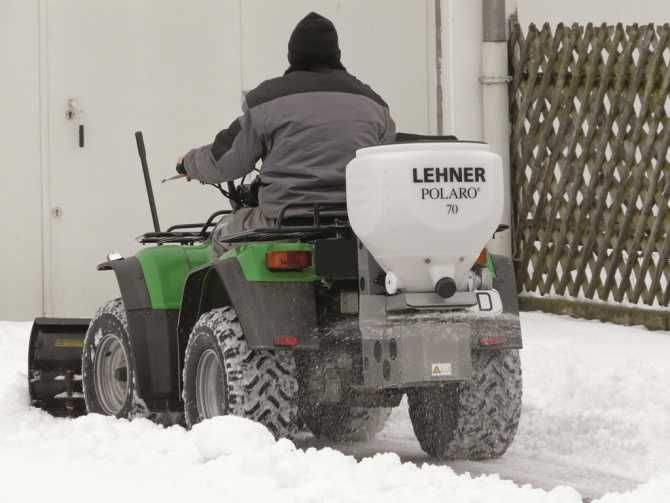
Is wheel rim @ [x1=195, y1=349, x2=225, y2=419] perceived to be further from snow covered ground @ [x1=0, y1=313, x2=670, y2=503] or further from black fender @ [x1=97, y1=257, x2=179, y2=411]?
black fender @ [x1=97, y1=257, x2=179, y2=411]

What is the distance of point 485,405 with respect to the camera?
571 centimetres

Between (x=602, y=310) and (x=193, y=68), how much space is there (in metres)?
3.13

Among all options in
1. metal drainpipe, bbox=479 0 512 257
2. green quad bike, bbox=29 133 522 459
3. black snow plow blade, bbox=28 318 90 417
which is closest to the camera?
green quad bike, bbox=29 133 522 459

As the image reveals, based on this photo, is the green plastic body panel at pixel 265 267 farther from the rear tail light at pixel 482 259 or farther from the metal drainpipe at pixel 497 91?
the metal drainpipe at pixel 497 91

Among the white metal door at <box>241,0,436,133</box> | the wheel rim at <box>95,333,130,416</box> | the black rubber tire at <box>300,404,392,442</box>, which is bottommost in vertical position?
the black rubber tire at <box>300,404,392,442</box>

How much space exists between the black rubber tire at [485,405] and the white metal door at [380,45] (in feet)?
17.1

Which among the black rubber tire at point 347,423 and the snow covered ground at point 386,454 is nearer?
the snow covered ground at point 386,454

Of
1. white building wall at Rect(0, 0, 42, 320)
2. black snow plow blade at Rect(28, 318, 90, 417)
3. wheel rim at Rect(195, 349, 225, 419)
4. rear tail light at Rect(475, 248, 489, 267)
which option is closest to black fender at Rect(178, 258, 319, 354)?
wheel rim at Rect(195, 349, 225, 419)

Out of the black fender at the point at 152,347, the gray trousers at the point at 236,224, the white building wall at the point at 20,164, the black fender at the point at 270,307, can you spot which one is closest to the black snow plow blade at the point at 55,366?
the black fender at the point at 152,347

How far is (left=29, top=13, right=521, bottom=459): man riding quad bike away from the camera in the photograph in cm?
505

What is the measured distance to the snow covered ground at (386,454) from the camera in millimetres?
4383

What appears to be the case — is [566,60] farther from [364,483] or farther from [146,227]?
[364,483]

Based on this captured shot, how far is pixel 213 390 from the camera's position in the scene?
227 inches

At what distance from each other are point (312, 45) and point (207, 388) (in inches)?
53.2
